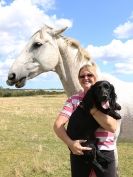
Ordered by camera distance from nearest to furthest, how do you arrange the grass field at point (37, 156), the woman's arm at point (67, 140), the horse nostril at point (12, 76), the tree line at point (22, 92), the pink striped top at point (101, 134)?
the woman's arm at point (67, 140), the pink striped top at point (101, 134), the horse nostril at point (12, 76), the grass field at point (37, 156), the tree line at point (22, 92)

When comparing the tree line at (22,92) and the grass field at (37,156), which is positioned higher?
the tree line at (22,92)

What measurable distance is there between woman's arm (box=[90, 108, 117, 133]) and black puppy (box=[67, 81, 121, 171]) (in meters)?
0.03

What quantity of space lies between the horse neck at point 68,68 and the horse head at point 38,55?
0.08 metres

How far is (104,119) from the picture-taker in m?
3.31

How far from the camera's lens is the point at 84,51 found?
5.13 metres

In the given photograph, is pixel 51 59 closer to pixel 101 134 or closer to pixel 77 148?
pixel 101 134

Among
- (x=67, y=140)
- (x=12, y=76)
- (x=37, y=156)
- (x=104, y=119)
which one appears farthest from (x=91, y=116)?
(x=37, y=156)

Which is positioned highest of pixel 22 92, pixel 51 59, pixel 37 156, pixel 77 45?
pixel 22 92

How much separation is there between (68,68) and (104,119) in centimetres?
193

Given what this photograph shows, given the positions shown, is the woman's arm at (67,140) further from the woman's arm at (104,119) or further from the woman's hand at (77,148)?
the woman's arm at (104,119)

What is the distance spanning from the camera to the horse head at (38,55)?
5.12 metres

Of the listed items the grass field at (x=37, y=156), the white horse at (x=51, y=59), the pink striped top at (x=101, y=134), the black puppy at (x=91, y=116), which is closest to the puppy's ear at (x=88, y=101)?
the black puppy at (x=91, y=116)

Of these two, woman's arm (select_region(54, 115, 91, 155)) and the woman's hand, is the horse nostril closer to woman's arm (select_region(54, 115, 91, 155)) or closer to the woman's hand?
woman's arm (select_region(54, 115, 91, 155))

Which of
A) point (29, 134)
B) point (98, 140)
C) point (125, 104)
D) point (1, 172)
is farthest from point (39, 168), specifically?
point (29, 134)
